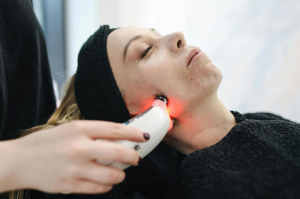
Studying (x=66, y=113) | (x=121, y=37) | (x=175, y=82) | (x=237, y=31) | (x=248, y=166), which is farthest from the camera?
(x=237, y=31)

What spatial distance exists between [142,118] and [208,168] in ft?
0.87

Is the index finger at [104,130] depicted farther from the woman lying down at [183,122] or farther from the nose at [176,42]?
the nose at [176,42]

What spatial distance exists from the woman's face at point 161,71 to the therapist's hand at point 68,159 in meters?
0.37

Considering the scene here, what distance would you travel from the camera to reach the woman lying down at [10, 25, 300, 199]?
0.60 m

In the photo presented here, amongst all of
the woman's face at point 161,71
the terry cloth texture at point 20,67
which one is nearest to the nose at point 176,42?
the woman's face at point 161,71

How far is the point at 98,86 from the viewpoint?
0.93 metres

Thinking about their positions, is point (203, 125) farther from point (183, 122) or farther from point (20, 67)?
point (20, 67)

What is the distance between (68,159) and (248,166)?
1.70 ft

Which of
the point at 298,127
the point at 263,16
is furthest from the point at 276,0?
the point at 298,127

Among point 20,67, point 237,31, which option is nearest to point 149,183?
point 20,67

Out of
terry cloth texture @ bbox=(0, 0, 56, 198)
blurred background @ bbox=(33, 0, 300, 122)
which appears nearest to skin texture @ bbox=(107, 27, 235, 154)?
terry cloth texture @ bbox=(0, 0, 56, 198)

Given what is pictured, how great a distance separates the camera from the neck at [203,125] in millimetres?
852

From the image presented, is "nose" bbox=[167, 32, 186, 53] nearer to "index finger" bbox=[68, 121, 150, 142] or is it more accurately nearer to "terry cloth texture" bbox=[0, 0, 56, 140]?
"index finger" bbox=[68, 121, 150, 142]

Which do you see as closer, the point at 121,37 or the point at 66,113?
A: the point at 121,37
